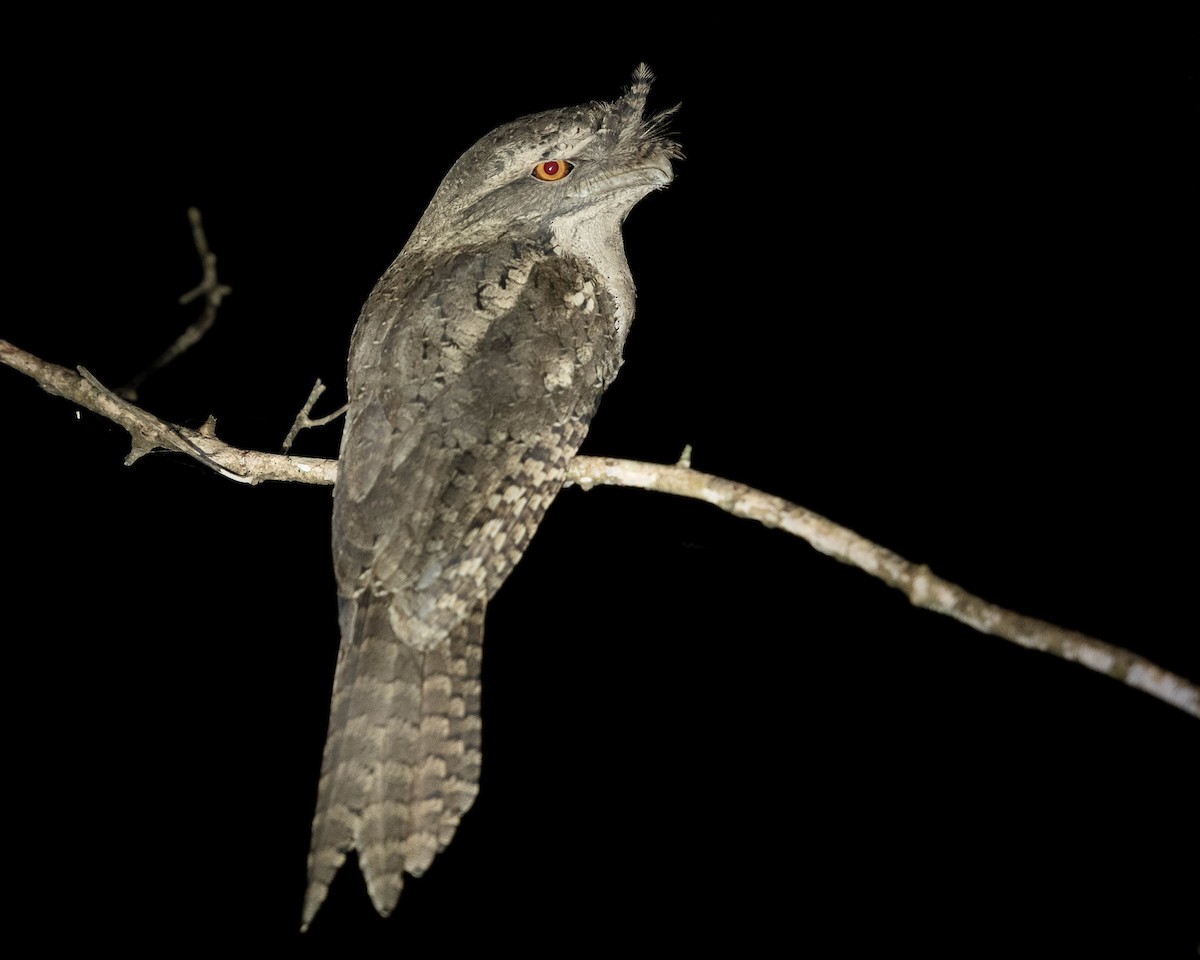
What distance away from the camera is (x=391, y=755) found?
186 cm

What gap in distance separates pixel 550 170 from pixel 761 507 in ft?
3.96

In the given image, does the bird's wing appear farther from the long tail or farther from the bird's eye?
the bird's eye

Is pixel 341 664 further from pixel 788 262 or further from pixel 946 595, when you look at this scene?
pixel 788 262

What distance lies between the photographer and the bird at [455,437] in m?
1.85

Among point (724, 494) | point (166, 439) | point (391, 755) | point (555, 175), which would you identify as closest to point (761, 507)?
point (724, 494)

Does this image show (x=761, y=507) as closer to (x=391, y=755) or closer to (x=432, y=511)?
(x=432, y=511)

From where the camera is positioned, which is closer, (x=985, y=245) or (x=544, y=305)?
(x=544, y=305)

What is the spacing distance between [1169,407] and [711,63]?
116 inches

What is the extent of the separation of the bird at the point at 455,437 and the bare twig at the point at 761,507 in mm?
252

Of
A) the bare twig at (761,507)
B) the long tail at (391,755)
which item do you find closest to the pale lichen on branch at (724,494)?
the bare twig at (761,507)

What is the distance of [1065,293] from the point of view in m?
4.63

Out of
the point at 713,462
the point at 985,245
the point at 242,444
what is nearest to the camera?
the point at 242,444

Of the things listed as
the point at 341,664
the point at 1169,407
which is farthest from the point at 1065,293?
the point at 341,664

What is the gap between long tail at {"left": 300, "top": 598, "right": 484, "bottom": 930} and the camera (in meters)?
1.80
